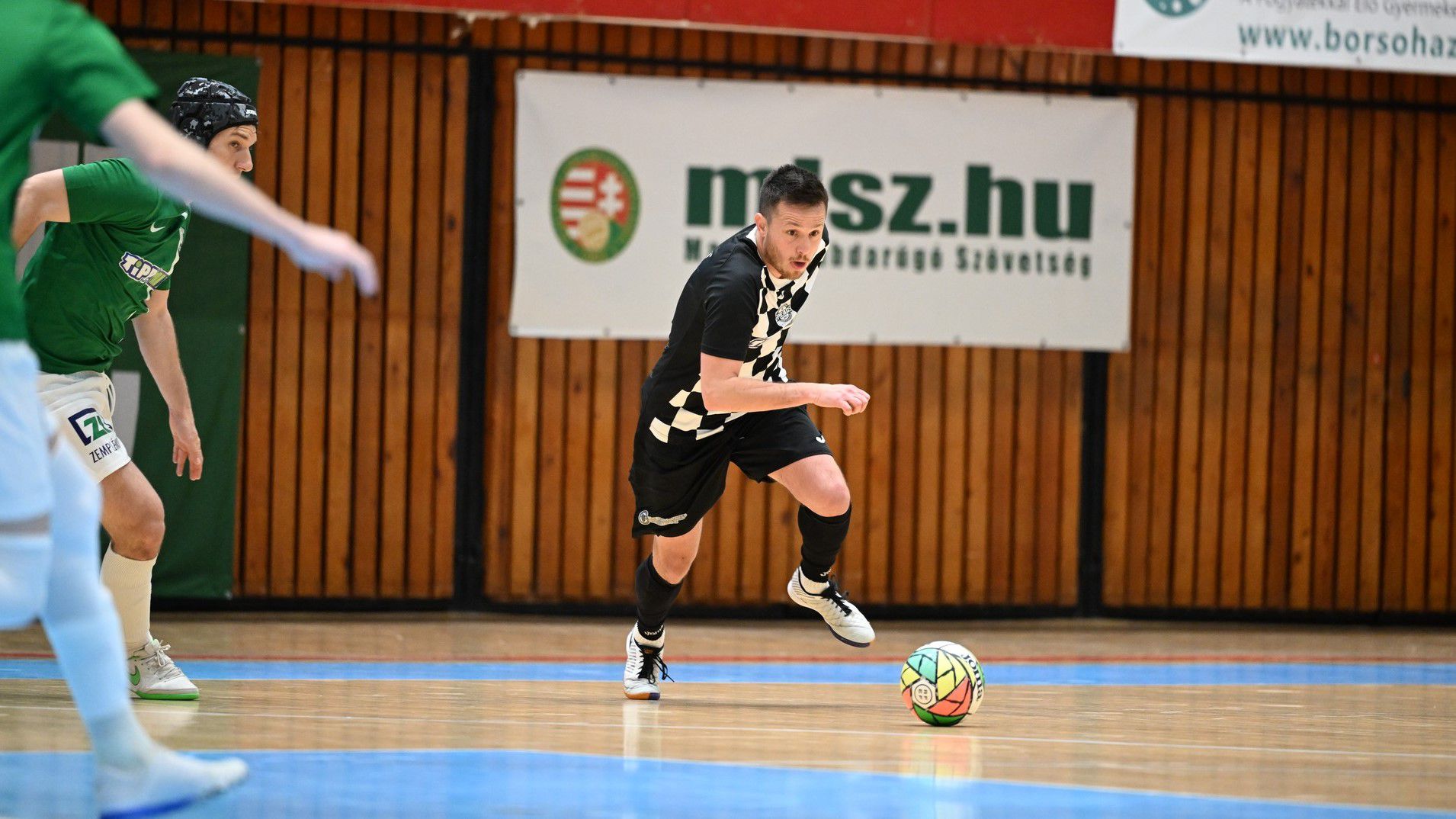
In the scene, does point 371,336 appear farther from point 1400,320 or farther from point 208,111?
point 1400,320

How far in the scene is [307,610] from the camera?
370 inches

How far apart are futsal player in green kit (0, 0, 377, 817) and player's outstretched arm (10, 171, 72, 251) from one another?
1783 millimetres

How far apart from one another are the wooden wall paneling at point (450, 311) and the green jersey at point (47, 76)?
21.4ft

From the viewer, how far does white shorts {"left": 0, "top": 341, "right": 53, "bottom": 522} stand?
2820mm

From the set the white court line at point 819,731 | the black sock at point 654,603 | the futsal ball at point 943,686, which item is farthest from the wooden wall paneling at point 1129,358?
the white court line at point 819,731

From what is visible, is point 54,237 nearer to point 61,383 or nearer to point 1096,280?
point 61,383

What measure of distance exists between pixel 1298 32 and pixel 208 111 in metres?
6.25

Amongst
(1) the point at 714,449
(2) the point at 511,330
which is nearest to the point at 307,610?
(2) the point at 511,330

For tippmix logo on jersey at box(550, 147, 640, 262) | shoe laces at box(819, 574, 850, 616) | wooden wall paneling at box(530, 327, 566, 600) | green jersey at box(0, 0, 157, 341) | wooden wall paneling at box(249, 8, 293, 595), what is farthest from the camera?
wooden wall paneling at box(530, 327, 566, 600)

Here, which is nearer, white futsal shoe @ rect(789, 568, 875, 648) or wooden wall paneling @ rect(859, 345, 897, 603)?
white futsal shoe @ rect(789, 568, 875, 648)

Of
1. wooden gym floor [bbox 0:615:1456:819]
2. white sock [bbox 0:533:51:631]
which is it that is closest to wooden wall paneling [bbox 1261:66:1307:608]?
wooden gym floor [bbox 0:615:1456:819]

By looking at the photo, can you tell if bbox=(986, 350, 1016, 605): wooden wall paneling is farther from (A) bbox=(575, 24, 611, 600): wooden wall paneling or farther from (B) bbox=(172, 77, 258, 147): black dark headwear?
(B) bbox=(172, 77, 258, 147): black dark headwear

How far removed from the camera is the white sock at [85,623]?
3033 mm

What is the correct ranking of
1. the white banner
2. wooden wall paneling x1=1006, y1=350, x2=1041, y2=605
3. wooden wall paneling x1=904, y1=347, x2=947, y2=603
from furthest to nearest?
1. wooden wall paneling x1=1006, y1=350, x2=1041, y2=605
2. wooden wall paneling x1=904, y1=347, x2=947, y2=603
3. the white banner
